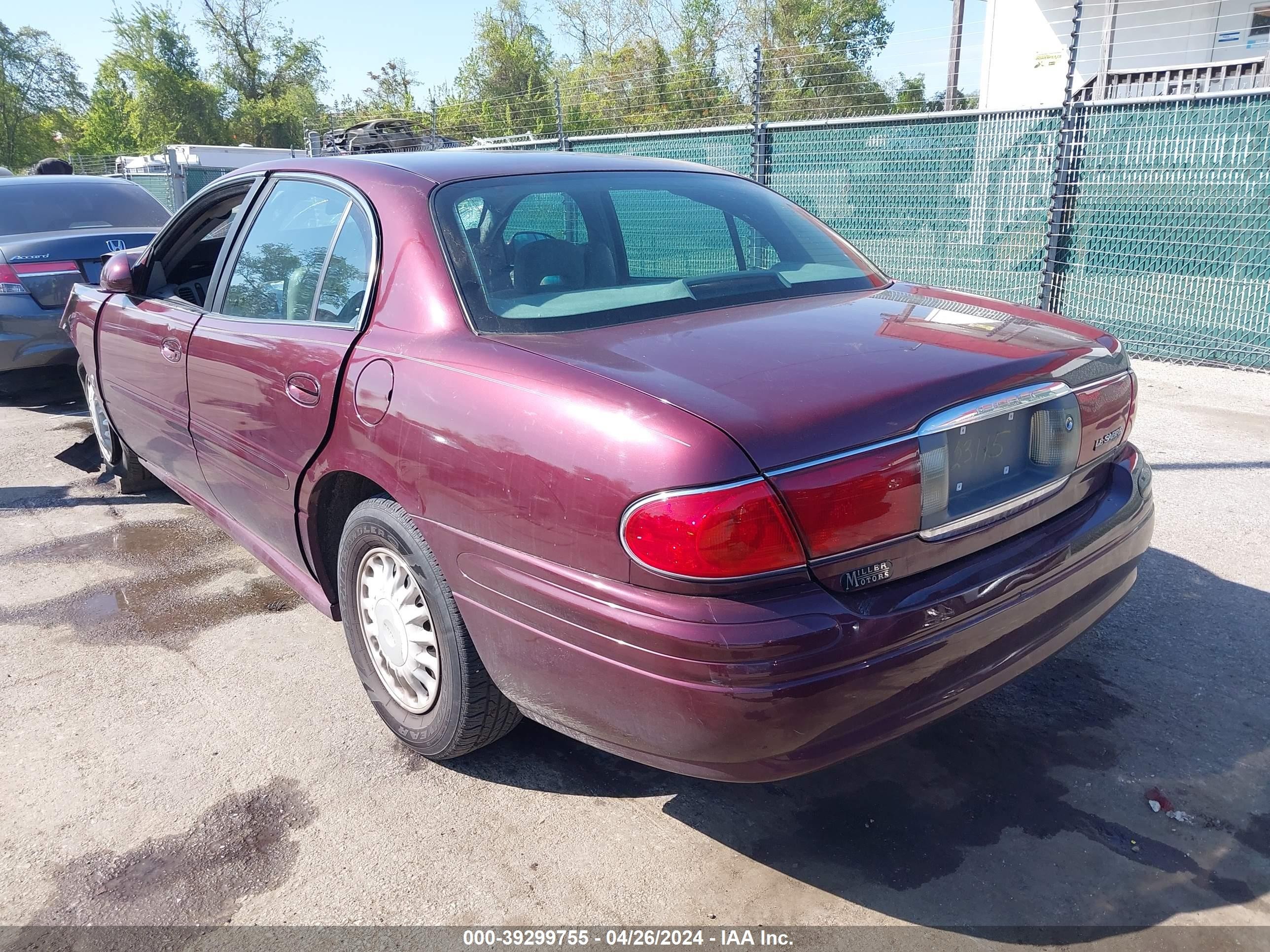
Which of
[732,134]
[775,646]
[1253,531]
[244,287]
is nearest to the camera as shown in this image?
[775,646]

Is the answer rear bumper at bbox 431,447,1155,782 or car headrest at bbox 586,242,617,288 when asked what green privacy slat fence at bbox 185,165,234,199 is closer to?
car headrest at bbox 586,242,617,288

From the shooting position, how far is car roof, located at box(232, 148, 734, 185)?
2879 millimetres

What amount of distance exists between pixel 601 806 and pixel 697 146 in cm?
910

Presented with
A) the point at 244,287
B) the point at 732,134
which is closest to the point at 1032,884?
the point at 244,287

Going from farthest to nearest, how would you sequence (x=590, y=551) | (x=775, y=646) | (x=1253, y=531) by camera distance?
(x=1253, y=531)
(x=590, y=551)
(x=775, y=646)

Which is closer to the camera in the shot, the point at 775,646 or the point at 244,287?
the point at 775,646

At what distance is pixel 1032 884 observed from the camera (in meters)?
2.21

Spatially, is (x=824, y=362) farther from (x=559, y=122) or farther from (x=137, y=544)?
(x=559, y=122)

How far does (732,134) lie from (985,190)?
284cm

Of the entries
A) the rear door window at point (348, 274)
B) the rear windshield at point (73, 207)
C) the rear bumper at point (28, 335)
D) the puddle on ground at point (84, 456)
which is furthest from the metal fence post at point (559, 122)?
the rear door window at point (348, 274)

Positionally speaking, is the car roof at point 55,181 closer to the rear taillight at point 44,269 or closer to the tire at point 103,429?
the rear taillight at point 44,269

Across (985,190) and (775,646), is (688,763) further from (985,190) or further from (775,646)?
(985,190)

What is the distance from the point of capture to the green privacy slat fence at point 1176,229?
718cm

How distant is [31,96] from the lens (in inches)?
1665
